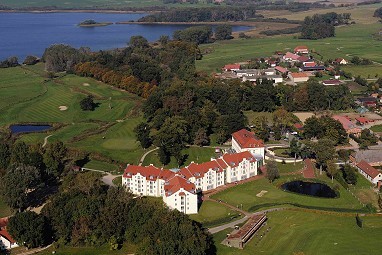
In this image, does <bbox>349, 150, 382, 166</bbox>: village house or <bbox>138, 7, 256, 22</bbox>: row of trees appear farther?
<bbox>138, 7, 256, 22</bbox>: row of trees

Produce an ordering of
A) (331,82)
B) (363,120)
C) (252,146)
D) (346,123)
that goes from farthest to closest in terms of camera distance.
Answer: (331,82)
(363,120)
(346,123)
(252,146)

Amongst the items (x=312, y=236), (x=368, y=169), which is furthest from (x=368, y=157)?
(x=312, y=236)

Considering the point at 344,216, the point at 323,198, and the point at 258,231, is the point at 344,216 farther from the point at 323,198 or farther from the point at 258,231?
the point at 258,231

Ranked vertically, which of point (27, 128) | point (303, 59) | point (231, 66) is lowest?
point (27, 128)

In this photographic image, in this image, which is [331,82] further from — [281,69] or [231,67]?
[231,67]

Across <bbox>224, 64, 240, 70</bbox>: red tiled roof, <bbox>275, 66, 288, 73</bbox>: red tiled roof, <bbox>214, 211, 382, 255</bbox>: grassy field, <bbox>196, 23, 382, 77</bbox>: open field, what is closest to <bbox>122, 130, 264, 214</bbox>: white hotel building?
<bbox>214, 211, 382, 255</bbox>: grassy field

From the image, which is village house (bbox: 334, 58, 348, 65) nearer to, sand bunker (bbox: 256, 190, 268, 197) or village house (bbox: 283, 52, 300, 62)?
village house (bbox: 283, 52, 300, 62)
